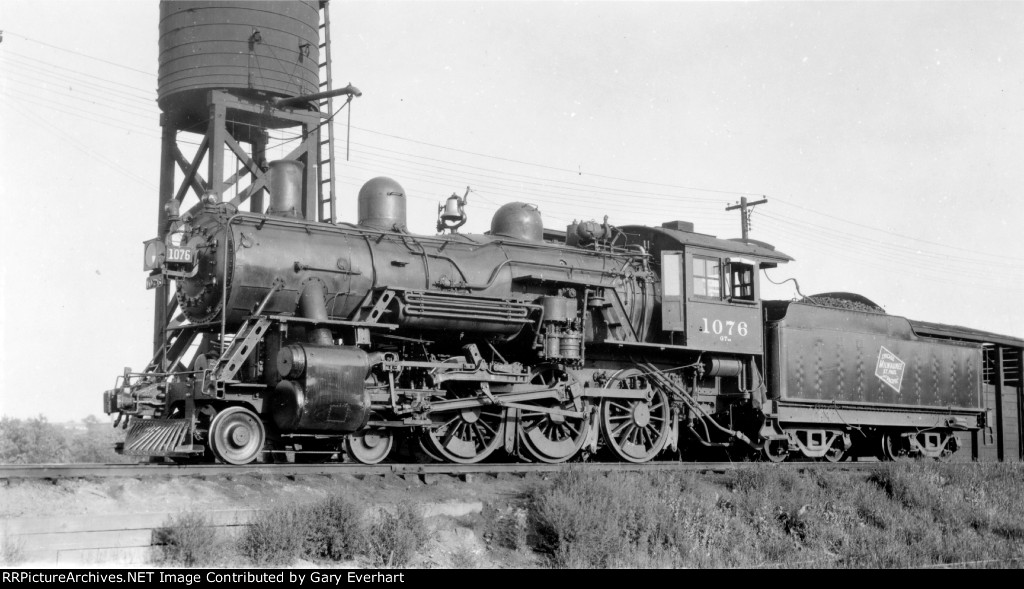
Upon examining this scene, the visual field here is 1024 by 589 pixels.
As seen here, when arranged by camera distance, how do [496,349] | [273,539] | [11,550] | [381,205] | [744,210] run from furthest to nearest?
[744,210], [496,349], [381,205], [273,539], [11,550]

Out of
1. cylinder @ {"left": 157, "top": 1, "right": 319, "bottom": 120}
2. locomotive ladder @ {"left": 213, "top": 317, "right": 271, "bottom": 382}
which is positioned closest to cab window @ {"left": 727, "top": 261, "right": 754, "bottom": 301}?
locomotive ladder @ {"left": 213, "top": 317, "right": 271, "bottom": 382}

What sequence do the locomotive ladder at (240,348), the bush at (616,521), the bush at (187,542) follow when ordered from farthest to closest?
the locomotive ladder at (240,348)
the bush at (616,521)
the bush at (187,542)

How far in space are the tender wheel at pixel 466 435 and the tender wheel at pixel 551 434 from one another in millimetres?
387

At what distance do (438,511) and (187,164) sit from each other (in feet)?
37.1

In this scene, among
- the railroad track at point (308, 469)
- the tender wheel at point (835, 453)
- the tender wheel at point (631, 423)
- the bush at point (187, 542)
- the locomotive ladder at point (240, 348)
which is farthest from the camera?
the tender wheel at point (835, 453)

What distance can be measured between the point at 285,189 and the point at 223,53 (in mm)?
6501

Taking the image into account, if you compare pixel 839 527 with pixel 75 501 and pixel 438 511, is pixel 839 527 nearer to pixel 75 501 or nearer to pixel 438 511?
pixel 438 511

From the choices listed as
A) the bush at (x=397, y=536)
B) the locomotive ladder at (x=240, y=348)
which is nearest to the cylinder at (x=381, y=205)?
the locomotive ladder at (x=240, y=348)

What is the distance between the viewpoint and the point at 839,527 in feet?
33.9

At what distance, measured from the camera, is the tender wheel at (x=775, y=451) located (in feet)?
47.8

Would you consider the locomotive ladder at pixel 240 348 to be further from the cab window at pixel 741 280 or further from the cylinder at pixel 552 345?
the cab window at pixel 741 280

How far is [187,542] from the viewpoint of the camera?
6.90m

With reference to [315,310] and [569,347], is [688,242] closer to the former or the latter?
[569,347]


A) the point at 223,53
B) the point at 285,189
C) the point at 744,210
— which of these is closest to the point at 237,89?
the point at 223,53
